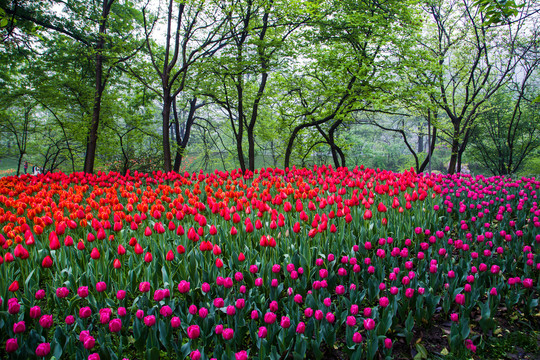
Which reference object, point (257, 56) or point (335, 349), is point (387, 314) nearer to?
point (335, 349)

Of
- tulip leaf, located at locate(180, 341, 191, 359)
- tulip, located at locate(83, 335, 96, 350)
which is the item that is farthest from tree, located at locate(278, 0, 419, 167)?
tulip, located at locate(83, 335, 96, 350)

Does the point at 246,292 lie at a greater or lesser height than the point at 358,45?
lesser

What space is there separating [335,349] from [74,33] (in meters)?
11.5

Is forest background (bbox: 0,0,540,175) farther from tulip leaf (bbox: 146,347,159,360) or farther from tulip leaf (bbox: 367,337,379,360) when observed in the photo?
tulip leaf (bbox: 367,337,379,360)

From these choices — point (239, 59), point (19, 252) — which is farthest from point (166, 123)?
point (19, 252)

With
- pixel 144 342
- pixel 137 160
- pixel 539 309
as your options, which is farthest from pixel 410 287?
pixel 137 160

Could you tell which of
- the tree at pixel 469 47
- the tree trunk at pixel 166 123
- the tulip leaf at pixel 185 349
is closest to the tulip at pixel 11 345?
the tulip leaf at pixel 185 349

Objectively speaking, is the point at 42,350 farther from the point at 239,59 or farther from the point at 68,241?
the point at 239,59

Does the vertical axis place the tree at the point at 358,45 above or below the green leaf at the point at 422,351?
above

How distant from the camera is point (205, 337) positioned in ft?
7.38

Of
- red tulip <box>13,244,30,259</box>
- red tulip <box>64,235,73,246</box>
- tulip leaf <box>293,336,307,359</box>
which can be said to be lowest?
tulip leaf <box>293,336,307,359</box>

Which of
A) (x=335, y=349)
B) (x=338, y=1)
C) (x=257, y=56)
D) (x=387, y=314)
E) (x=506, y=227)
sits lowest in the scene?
(x=335, y=349)

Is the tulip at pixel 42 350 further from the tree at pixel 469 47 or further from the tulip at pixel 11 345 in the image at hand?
the tree at pixel 469 47

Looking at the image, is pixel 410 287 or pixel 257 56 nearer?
pixel 410 287
